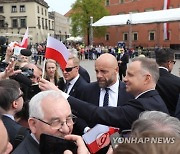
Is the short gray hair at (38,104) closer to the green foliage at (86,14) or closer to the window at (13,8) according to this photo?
the green foliage at (86,14)

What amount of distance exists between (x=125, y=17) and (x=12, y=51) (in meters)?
29.5

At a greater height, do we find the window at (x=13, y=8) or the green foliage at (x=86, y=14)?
the window at (x=13, y=8)

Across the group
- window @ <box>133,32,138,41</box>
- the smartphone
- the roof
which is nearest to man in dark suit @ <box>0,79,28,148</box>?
the smartphone

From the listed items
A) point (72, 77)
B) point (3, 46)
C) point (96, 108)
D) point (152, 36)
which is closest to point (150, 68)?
point (96, 108)

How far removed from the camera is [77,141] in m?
2.01

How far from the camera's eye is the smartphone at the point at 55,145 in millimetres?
1985

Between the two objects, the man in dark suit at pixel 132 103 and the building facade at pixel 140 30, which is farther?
the building facade at pixel 140 30

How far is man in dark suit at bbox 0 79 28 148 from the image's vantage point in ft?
9.12

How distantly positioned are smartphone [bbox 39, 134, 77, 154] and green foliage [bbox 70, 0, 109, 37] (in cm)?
5067

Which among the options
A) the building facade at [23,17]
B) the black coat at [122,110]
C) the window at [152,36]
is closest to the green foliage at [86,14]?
the window at [152,36]

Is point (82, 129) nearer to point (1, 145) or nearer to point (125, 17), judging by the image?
point (1, 145)

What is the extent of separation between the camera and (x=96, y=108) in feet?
9.43

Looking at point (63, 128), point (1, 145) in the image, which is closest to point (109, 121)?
point (63, 128)

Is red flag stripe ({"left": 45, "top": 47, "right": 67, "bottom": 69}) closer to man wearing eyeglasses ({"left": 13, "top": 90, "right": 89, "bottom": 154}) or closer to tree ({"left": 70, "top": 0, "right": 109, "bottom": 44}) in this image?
man wearing eyeglasses ({"left": 13, "top": 90, "right": 89, "bottom": 154})
